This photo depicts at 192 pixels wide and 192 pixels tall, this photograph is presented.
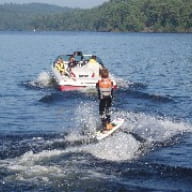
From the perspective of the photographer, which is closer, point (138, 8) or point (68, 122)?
point (68, 122)

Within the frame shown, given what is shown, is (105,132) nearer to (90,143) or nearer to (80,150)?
(90,143)

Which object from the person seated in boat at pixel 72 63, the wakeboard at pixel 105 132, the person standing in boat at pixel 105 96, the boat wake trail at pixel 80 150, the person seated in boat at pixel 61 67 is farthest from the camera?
the person seated in boat at pixel 72 63

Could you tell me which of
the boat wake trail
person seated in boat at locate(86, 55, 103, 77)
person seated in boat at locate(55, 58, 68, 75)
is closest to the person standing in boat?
the boat wake trail

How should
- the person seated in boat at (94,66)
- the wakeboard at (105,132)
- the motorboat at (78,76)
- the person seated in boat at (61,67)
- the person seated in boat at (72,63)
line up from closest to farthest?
the wakeboard at (105,132)
the motorboat at (78,76)
the person seated in boat at (94,66)
the person seated in boat at (61,67)
the person seated in boat at (72,63)

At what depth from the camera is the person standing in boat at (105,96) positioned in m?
16.2

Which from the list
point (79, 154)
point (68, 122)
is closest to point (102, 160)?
point (79, 154)

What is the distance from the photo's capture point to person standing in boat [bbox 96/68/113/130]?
1625cm

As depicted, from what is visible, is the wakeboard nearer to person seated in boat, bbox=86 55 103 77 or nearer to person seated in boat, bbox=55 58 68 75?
person seated in boat, bbox=86 55 103 77

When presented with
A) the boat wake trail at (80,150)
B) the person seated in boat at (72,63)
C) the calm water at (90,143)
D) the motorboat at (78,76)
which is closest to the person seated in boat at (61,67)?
the motorboat at (78,76)

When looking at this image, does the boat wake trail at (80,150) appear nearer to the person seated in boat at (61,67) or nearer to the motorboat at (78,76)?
the motorboat at (78,76)

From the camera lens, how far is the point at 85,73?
89.1 feet

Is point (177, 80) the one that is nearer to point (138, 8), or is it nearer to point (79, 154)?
point (79, 154)

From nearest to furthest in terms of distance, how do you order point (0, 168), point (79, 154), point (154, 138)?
1. point (0, 168)
2. point (79, 154)
3. point (154, 138)

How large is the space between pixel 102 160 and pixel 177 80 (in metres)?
22.6
